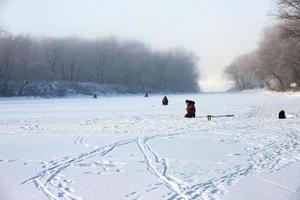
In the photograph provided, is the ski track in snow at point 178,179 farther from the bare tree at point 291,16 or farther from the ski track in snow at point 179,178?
the bare tree at point 291,16

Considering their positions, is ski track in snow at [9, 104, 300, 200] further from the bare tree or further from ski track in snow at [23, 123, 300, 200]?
the bare tree

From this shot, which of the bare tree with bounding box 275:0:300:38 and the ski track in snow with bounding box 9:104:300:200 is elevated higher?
the bare tree with bounding box 275:0:300:38

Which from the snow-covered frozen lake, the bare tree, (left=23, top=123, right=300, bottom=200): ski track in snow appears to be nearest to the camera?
(left=23, top=123, right=300, bottom=200): ski track in snow

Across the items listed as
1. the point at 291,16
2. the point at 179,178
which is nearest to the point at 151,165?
the point at 179,178

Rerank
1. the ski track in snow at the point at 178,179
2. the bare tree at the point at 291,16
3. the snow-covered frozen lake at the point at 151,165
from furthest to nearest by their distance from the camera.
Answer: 1. the bare tree at the point at 291,16
2. the snow-covered frozen lake at the point at 151,165
3. the ski track in snow at the point at 178,179

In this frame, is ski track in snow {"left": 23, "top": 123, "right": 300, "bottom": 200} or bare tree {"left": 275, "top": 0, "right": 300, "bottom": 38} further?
bare tree {"left": 275, "top": 0, "right": 300, "bottom": 38}

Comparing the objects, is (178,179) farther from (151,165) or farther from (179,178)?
(151,165)

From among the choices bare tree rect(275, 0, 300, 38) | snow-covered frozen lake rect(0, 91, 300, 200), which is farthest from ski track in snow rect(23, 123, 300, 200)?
bare tree rect(275, 0, 300, 38)

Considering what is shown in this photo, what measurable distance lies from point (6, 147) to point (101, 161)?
3789mm

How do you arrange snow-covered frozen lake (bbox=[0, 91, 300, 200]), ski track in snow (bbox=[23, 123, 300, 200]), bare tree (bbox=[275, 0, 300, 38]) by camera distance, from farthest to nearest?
bare tree (bbox=[275, 0, 300, 38]) < snow-covered frozen lake (bbox=[0, 91, 300, 200]) < ski track in snow (bbox=[23, 123, 300, 200])

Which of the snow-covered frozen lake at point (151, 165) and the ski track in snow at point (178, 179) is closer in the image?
the ski track in snow at point (178, 179)

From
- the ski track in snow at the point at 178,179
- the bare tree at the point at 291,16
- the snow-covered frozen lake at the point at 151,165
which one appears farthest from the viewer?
the bare tree at the point at 291,16

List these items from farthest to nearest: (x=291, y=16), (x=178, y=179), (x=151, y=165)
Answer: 1. (x=291, y=16)
2. (x=151, y=165)
3. (x=178, y=179)

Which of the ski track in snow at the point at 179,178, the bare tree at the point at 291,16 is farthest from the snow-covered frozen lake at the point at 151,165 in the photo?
the bare tree at the point at 291,16
